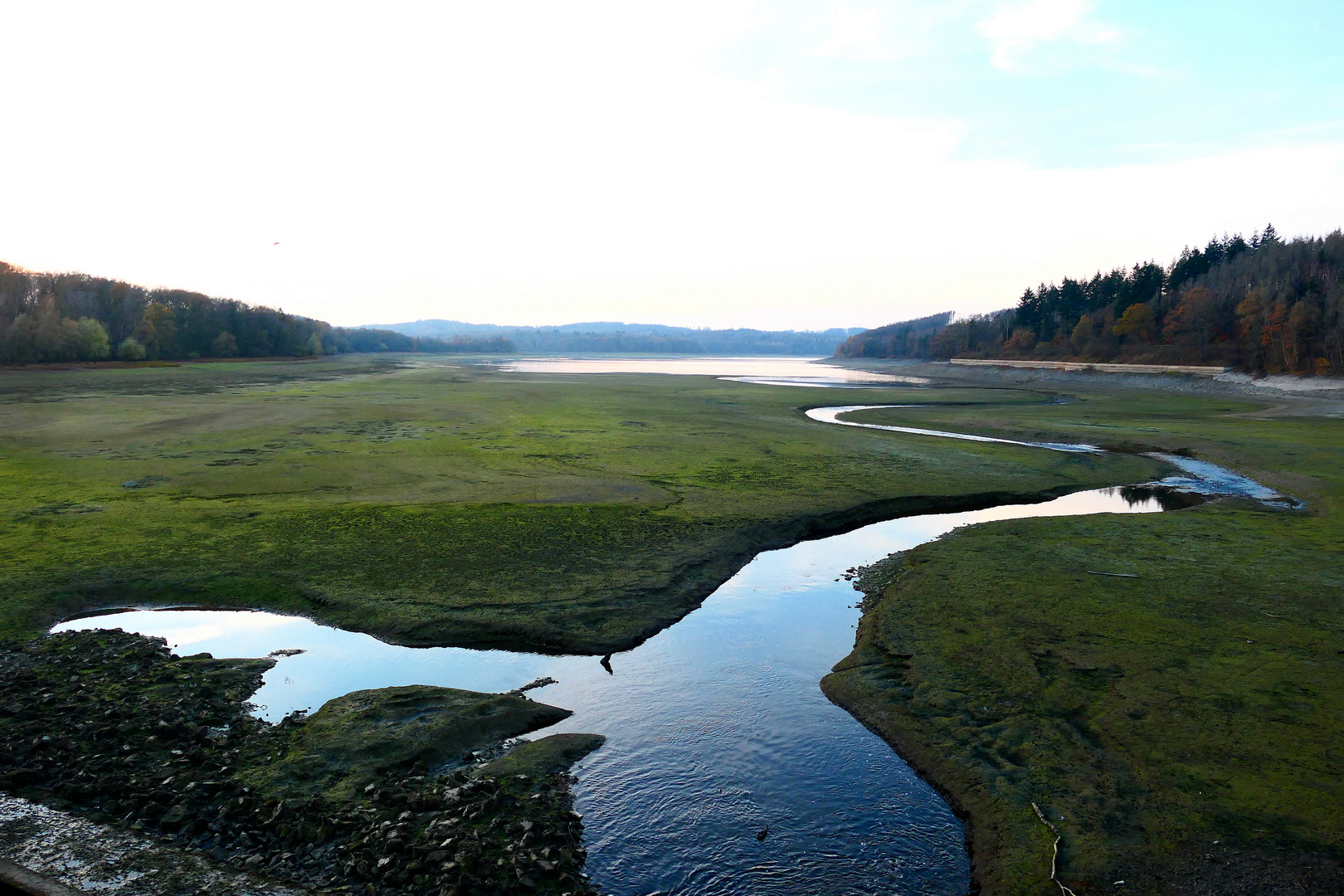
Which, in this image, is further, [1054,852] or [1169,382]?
[1169,382]

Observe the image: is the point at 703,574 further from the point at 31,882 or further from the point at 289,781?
the point at 31,882

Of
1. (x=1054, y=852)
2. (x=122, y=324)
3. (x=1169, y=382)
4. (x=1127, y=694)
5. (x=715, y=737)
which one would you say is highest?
(x=122, y=324)

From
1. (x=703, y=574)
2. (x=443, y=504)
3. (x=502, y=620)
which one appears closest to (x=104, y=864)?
(x=502, y=620)

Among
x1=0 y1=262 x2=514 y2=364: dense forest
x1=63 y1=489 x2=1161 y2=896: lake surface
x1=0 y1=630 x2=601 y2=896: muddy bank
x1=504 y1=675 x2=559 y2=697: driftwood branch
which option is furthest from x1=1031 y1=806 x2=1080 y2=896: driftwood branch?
x1=0 y1=262 x2=514 y2=364: dense forest

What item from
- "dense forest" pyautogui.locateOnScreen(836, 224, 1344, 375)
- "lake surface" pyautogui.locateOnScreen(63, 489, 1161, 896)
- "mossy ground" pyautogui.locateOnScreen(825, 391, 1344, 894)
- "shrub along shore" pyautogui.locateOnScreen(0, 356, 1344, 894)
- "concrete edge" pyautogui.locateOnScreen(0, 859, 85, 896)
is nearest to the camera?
"concrete edge" pyautogui.locateOnScreen(0, 859, 85, 896)

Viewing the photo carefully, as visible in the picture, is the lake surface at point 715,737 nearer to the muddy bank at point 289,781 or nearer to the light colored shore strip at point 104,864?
the muddy bank at point 289,781

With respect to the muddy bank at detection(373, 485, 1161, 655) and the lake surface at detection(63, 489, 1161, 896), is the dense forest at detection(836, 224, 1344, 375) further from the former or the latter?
the lake surface at detection(63, 489, 1161, 896)

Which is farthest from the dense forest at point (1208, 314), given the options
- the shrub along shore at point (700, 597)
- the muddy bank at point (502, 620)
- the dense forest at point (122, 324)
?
the dense forest at point (122, 324)

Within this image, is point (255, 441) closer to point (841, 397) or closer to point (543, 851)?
point (543, 851)
